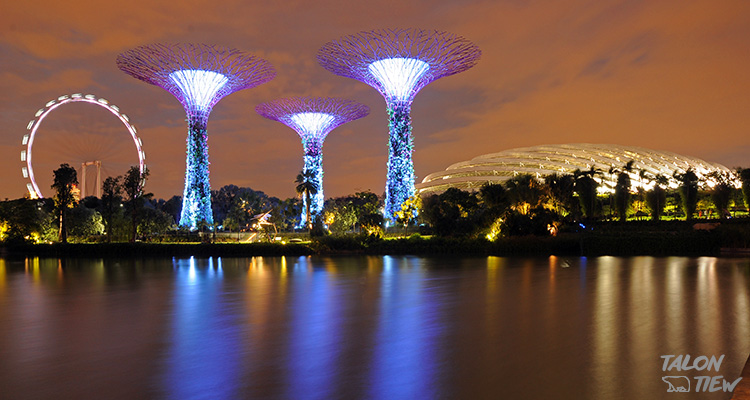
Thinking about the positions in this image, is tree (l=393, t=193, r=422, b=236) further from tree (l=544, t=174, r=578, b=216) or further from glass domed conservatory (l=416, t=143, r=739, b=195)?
glass domed conservatory (l=416, t=143, r=739, b=195)

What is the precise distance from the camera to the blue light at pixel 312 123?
65188mm

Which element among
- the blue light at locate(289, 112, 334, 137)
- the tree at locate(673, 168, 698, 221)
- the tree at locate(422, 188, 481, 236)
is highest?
the blue light at locate(289, 112, 334, 137)

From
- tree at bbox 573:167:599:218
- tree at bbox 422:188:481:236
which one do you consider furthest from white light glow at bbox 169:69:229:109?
tree at bbox 573:167:599:218

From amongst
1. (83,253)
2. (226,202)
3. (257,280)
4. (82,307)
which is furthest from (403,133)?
(226,202)

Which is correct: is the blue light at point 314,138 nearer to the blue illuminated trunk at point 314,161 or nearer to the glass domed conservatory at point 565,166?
the blue illuminated trunk at point 314,161

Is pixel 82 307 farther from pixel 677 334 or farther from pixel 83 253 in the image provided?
pixel 83 253

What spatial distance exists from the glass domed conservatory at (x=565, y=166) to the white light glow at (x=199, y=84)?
37974 millimetres

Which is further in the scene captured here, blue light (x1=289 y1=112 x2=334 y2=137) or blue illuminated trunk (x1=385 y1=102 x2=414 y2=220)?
blue light (x1=289 y1=112 x2=334 y2=137)

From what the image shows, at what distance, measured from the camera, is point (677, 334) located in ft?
34.8

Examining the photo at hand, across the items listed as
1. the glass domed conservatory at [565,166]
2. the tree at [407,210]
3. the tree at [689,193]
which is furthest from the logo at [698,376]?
the glass domed conservatory at [565,166]

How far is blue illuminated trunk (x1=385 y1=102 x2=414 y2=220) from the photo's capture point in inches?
2125

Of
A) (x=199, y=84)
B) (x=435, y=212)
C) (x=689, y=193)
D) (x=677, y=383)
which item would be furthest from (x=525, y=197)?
(x=677, y=383)

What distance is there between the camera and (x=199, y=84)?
55.6 m

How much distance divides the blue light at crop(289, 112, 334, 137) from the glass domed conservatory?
24.2 metres
